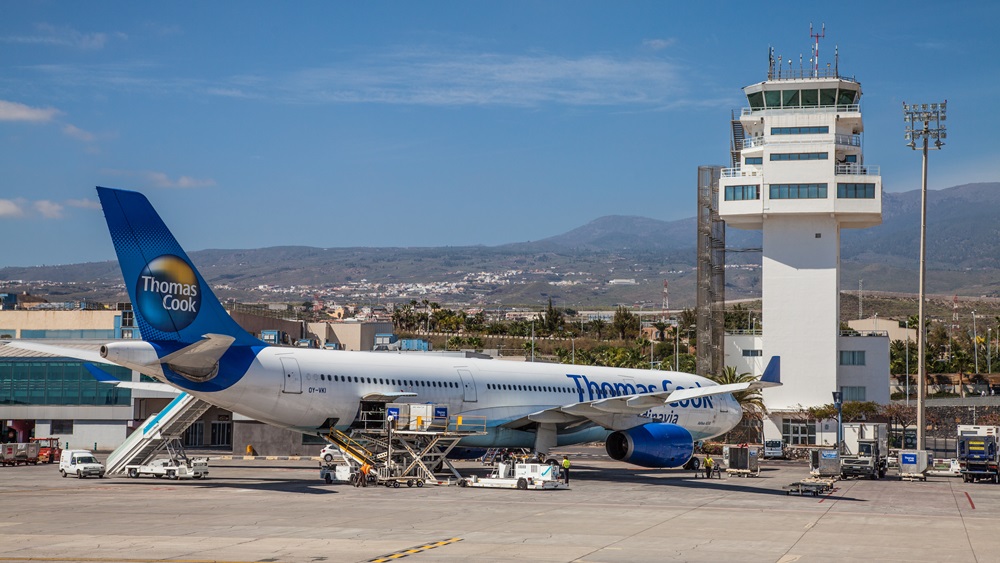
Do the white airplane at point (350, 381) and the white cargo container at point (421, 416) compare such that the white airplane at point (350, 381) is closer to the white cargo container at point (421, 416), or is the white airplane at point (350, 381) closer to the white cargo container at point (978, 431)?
the white cargo container at point (421, 416)

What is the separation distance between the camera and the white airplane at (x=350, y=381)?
30.2m

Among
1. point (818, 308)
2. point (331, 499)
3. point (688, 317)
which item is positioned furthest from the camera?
point (688, 317)

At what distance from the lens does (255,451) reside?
5356cm

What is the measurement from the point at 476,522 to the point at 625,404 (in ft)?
51.4

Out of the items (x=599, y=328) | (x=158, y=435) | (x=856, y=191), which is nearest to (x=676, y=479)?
(x=158, y=435)

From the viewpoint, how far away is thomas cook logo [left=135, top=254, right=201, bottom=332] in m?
30.3

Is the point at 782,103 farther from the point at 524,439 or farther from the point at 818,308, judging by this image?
the point at 524,439

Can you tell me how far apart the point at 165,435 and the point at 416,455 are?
8.89 meters

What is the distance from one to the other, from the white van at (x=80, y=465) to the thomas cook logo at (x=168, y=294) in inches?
408

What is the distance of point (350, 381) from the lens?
36.2m

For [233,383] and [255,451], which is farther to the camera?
[255,451]

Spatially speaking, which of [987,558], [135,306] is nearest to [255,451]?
[135,306]

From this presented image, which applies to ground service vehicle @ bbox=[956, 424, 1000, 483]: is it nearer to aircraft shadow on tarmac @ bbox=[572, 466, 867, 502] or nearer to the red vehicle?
aircraft shadow on tarmac @ bbox=[572, 466, 867, 502]

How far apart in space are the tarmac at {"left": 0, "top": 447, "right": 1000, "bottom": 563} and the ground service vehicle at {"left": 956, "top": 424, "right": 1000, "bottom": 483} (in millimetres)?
5027
